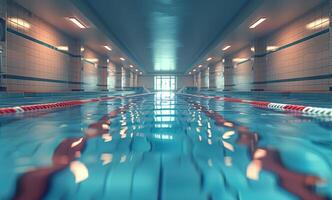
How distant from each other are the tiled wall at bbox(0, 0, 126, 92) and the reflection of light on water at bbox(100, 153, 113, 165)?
8.21m

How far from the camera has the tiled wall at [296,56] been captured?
29.5ft

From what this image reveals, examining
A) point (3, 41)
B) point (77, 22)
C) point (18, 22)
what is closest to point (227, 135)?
point (3, 41)

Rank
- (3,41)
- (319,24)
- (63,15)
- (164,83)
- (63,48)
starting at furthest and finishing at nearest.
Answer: (164,83), (63,48), (63,15), (319,24), (3,41)

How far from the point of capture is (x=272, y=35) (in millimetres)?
13000

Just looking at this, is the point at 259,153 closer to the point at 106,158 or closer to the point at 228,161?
the point at 228,161

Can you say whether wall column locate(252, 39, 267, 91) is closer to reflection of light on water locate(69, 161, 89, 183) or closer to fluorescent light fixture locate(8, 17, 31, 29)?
fluorescent light fixture locate(8, 17, 31, 29)

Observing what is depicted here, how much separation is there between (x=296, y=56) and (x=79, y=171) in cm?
1163

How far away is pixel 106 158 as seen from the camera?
4.79ft

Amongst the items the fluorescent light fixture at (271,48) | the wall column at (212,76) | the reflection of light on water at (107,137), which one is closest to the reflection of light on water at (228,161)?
the reflection of light on water at (107,137)

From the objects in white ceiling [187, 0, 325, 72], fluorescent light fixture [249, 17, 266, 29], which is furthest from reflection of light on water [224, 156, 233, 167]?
fluorescent light fixture [249, 17, 266, 29]

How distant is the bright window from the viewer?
45.0 meters

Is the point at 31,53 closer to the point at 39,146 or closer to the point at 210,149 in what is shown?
the point at 39,146

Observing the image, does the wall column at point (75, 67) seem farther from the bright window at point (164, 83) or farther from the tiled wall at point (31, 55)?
the bright window at point (164, 83)

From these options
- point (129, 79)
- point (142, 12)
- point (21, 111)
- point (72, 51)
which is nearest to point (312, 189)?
point (21, 111)
